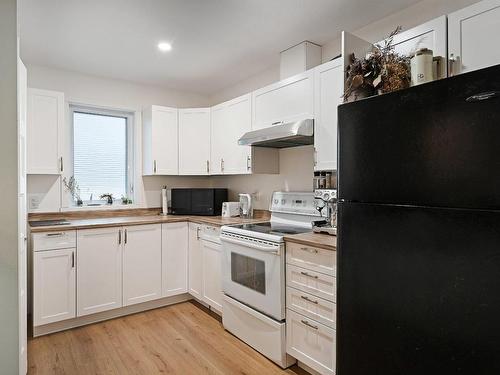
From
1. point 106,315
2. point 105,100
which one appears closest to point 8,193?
point 106,315

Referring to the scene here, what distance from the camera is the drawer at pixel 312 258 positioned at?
1899 millimetres

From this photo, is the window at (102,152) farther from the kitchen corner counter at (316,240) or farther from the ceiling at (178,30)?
the kitchen corner counter at (316,240)

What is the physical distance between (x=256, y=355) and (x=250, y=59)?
2718mm

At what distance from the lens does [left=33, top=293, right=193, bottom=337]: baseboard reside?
9.00 feet

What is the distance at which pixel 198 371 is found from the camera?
86.4 inches

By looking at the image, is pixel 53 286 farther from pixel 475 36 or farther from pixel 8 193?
pixel 475 36

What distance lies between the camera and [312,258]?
203 centimetres

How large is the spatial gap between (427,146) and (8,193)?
2099 mm

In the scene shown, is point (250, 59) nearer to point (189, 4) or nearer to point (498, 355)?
point (189, 4)

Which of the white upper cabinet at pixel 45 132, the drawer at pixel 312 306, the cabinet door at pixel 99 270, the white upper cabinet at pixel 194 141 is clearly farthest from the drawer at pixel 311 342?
the white upper cabinet at pixel 45 132

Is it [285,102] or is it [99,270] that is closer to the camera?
[285,102]

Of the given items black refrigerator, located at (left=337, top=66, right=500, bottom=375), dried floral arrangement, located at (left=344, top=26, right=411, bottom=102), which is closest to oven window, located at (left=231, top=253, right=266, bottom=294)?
black refrigerator, located at (left=337, top=66, right=500, bottom=375)

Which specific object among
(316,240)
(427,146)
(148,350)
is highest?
(427,146)

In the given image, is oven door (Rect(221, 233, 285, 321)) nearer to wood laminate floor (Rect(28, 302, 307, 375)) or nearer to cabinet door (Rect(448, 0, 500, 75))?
wood laminate floor (Rect(28, 302, 307, 375))
